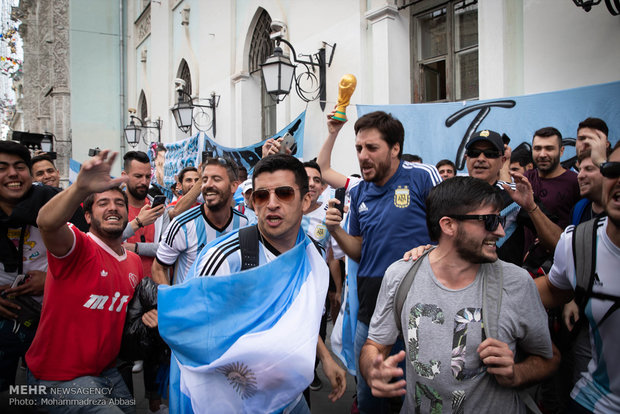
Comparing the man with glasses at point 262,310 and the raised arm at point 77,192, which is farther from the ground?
the raised arm at point 77,192

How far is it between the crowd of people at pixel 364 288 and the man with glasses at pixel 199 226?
0.02 m

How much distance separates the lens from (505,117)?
4930mm

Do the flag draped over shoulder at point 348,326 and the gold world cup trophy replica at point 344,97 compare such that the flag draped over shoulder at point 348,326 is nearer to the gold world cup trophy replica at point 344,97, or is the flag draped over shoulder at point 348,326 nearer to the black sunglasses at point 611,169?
the gold world cup trophy replica at point 344,97

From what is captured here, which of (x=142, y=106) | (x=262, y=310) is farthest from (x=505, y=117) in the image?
(x=142, y=106)

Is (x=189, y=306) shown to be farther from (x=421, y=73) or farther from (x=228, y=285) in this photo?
(x=421, y=73)

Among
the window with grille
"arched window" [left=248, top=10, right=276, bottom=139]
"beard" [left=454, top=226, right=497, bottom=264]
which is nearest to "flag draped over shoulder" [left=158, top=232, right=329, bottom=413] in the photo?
"beard" [left=454, top=226, right=497, bottom=264]

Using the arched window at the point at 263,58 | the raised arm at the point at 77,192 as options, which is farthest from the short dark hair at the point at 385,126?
the arched window at the point at 263,58

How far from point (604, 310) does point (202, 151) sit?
9144mm

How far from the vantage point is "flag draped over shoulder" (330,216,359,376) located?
3447 mm

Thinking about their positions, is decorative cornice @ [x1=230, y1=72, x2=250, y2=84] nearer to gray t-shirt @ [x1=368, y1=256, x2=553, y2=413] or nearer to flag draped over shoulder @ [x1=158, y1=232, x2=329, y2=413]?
flag draped over shoulder @ [x1=158, y1=232, x2=329, y2=413]

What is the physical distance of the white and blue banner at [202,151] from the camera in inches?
319

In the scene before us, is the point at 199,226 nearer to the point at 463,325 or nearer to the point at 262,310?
the point at 262,310

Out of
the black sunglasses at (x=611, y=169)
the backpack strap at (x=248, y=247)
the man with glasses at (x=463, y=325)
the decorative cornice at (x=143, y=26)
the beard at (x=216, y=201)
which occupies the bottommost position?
the man with glasses at (x=463, y=325)

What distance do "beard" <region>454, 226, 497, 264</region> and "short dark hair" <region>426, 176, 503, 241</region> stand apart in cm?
11
